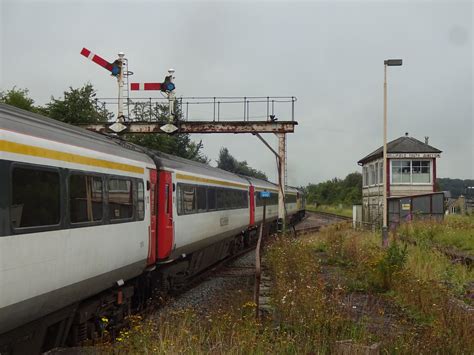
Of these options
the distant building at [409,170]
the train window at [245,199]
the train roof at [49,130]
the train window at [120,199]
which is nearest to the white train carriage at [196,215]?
the train window at [245,199]

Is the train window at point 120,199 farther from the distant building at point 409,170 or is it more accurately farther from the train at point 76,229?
the distant building at point 409,170

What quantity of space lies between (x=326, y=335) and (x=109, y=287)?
122 inches

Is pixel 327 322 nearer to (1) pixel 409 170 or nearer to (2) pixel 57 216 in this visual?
(2) pixel 57 216

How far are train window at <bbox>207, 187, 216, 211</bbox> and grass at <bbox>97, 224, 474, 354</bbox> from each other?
→ 327cm

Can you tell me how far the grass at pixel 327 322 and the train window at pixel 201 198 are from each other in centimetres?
273

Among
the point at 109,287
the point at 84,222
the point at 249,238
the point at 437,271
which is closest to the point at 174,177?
the point at 109,287

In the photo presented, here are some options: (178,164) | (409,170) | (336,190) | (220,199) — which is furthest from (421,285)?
(336,190)

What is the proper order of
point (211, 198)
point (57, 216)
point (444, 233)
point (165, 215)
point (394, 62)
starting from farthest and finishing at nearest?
1. point (444, 233)
2. point (394, 62)
3. point (211, 198)
4. point (165, 215)
5. point (57, 216)

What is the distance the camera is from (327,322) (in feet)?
20.4

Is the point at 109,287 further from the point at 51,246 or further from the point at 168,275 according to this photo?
the point at 168,275

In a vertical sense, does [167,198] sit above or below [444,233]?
above

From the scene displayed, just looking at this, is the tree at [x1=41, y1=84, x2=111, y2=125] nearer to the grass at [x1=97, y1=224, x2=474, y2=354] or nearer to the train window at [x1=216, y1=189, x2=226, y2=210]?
the train window at [x1=216, y1=189, x2=226, y2=210]

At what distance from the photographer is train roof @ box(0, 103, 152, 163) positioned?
194 inches

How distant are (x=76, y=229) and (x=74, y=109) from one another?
71.1 ft
